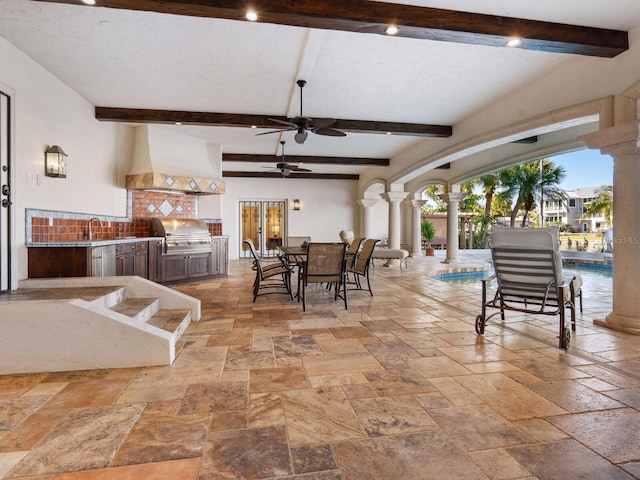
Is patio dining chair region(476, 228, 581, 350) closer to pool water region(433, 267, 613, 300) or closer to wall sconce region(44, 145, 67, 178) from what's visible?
pool water region(433, 267, 613, 300)

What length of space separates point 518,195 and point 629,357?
10763 millimetres

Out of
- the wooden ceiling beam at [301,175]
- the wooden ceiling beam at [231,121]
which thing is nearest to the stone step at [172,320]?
the wooden ceiling beam at [231,121]

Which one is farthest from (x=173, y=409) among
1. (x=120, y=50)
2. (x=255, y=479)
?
(x=120, y=50)

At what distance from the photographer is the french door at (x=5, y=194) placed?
357 cm

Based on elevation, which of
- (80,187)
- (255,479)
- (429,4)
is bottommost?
(255,479)

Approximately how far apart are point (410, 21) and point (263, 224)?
389 inches

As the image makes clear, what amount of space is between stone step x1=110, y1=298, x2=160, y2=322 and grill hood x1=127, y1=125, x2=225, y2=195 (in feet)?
9.97

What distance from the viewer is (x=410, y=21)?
3109 millimetres

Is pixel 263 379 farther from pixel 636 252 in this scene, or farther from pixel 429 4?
pixel 636 252

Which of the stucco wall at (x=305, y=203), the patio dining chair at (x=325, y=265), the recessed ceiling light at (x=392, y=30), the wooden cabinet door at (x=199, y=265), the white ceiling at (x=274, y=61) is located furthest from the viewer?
the stucco wall at (x=305, y=203)

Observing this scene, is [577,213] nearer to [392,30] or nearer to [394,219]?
[394,219]

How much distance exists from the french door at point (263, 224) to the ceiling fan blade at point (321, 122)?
25.2 feet

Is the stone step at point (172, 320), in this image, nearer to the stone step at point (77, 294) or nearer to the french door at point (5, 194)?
the stone step at point (77, 294)

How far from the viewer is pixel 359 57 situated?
411cm
